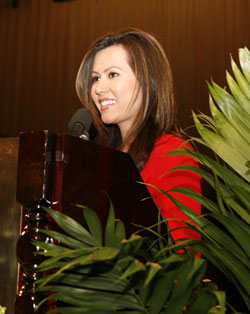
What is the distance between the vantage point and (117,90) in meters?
1.33

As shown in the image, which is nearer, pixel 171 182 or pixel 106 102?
pixel 171 182

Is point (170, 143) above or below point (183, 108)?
below

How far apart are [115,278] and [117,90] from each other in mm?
871

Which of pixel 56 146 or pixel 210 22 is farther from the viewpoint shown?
pixel 210 22

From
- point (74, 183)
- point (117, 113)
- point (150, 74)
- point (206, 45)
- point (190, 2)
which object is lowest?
point (74, 183)

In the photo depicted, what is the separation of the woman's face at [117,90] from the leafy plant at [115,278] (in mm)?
829

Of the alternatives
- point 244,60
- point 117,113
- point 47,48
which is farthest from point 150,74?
point 47,48

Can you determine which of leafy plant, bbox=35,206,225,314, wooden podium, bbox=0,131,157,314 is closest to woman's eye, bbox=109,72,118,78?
wooden podium, bbox=0,131,157,314

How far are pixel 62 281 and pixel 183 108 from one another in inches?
125

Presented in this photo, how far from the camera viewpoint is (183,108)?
3598mm

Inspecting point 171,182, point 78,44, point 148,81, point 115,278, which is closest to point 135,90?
point 148,81

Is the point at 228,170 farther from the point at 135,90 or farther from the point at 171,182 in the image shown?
the point at 135,90

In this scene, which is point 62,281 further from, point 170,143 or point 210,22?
point 210,22

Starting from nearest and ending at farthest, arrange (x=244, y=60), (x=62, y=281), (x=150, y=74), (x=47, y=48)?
(x=62, y=281) → (x=244, y=60) → (x=150, y=74) → (x=47, y=48)
